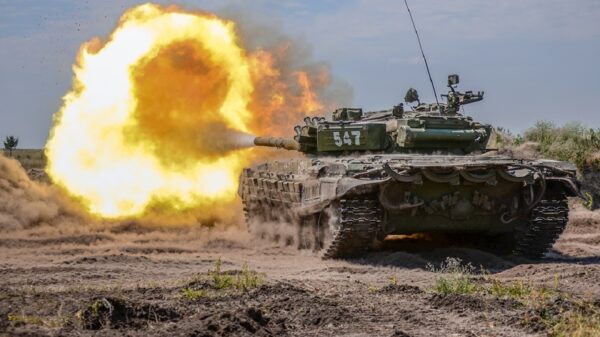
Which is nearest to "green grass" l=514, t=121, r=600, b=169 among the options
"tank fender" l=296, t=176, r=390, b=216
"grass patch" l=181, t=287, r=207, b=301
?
"tank fender" l=296, t=176, r=390, b=216

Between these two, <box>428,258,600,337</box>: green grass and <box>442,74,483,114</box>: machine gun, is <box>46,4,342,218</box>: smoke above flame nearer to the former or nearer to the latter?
<box>442,74,483,114</box>: machine gun

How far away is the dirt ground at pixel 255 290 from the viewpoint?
8258 mm

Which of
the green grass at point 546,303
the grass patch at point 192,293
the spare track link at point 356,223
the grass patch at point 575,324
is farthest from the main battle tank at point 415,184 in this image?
the grass patch at point 575,324

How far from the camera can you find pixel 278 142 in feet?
Answer: 65.9

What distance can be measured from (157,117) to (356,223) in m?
8.72

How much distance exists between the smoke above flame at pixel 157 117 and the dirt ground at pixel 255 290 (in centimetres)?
285

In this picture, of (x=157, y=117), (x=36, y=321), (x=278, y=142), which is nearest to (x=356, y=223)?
(x=278, y=142)

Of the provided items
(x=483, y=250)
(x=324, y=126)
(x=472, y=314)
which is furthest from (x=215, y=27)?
(x=472, y=314)

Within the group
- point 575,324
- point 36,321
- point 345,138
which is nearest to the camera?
point 36,321

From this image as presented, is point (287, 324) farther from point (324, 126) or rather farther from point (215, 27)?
point (215, 27)

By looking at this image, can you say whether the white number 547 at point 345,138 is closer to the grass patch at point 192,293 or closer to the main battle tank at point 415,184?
the main battle tank at point 415,184

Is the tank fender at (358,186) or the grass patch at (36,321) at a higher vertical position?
the tank fender at (358,186)

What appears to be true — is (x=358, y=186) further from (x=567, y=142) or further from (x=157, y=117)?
(x=567, y=142)

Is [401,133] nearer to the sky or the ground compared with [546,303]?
nearer to the sky
